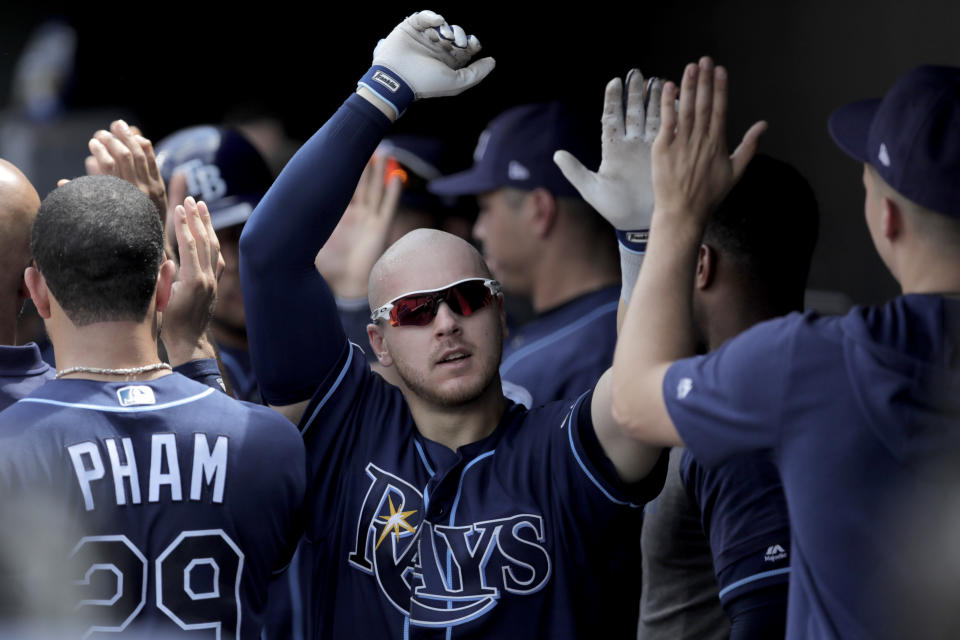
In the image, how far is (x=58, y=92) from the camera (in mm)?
4453

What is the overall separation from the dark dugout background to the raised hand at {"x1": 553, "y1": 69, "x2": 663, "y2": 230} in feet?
5.84

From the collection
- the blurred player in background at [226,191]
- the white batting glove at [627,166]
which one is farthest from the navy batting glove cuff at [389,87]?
the blurred player in background at [226,191]

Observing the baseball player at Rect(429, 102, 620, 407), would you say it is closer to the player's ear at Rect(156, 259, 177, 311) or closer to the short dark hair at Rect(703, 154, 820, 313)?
the short dark hair at Rect(703, 154, 820, 313)

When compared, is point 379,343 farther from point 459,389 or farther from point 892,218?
point 892,218

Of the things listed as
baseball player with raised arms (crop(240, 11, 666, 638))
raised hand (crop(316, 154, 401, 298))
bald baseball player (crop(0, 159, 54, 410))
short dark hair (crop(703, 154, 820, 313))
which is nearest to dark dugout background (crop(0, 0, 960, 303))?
raised hand (crop(316, 154, 401, 298))

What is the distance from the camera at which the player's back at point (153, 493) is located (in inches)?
58.7

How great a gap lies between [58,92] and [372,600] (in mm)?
3261

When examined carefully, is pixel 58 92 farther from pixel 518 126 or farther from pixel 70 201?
pixel 70 201

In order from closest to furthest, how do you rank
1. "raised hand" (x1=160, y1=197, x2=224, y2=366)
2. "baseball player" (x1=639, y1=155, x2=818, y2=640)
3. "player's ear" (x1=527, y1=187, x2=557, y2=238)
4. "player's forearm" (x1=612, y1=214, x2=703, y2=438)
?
"player's forearm" (x1=612, y1=214, x2=703, y2=438) → "raised hand" (x1=160, y1=197, x2=224, y2=366) → "baseball player" (x1=639, y1=155, x2=818, y2=640) → "player's ear" (x1=527, y1=187, x2=557, y2=238)

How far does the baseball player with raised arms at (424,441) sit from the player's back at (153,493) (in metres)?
0.27

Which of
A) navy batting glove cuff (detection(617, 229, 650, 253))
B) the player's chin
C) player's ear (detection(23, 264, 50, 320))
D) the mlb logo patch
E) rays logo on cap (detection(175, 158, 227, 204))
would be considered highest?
rays logo on cap (detection(175, 158, 227, 204))

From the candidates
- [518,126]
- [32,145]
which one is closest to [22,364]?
[518,126]

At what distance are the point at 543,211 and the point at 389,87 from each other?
3.85 ft

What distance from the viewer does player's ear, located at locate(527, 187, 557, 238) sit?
301cm
